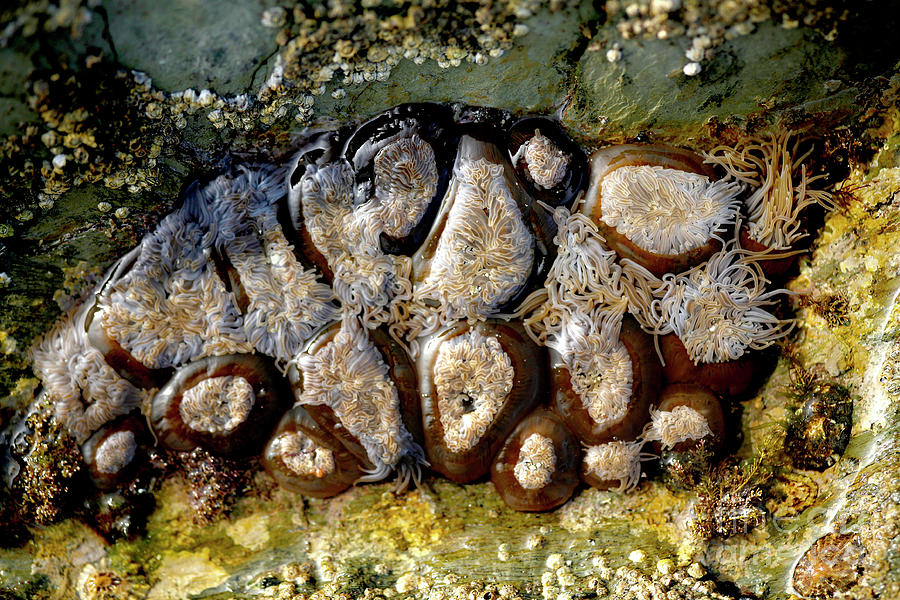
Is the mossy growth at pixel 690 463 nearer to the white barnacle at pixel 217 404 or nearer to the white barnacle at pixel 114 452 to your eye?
the white barnacle at pixel 217 404

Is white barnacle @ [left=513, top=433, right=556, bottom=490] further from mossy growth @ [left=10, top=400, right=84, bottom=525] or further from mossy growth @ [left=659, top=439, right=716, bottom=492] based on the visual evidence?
mossy growth @ [left=10, top=400, right=84, bottom=525]

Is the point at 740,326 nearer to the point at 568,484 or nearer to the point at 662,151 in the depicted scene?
the point at 662,151

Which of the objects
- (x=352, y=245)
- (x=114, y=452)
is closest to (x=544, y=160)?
(x=352, y=245)

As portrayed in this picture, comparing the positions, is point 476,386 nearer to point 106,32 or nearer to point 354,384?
point 354,384

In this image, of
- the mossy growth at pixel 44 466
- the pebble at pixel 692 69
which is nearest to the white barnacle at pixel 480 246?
the pebble at pixel 692 69

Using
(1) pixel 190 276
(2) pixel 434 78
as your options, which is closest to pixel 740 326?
(2) pixel 434 78
